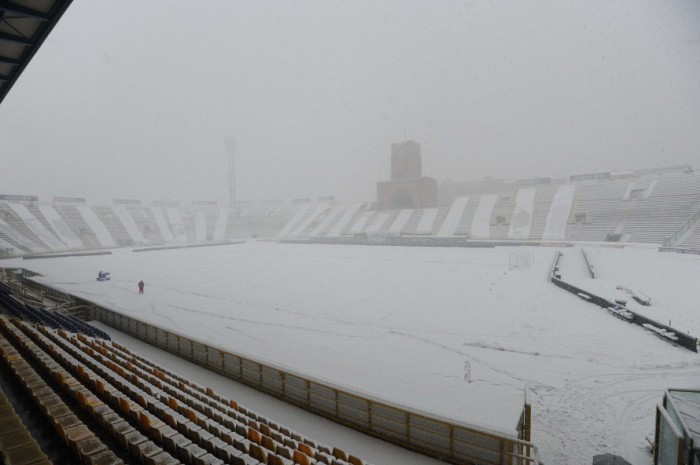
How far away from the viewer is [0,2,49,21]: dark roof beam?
241 inches

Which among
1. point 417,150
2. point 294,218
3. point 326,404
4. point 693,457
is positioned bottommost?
point 326,404

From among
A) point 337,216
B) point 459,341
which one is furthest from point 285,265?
point 337,216

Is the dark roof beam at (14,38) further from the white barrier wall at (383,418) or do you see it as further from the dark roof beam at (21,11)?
the white barrier wall at (383,418)

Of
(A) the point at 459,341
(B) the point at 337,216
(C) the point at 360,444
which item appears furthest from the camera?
(B) the point at 337,216

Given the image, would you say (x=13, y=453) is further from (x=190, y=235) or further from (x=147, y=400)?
(x=190, y=235)

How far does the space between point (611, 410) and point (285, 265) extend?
945 inches

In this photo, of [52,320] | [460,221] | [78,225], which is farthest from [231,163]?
[52,320]

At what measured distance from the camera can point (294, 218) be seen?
71875 millimetres

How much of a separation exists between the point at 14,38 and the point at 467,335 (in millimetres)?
14166

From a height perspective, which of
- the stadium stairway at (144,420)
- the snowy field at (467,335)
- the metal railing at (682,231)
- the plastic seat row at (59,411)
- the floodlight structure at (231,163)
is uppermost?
the floodlight structure at (231,163)

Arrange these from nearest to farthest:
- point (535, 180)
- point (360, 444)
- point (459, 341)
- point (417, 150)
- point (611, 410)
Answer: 1. point (360, 444)
2. point (611, 410)
3. point (459, 341)
4. point (535, 180)
5. point (417, 150)

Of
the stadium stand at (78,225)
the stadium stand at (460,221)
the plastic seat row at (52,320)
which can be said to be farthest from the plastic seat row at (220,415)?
the stadium stand at (78,225)

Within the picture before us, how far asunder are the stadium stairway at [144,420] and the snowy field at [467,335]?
220 cm

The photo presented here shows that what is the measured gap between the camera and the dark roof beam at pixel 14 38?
6.89 m
